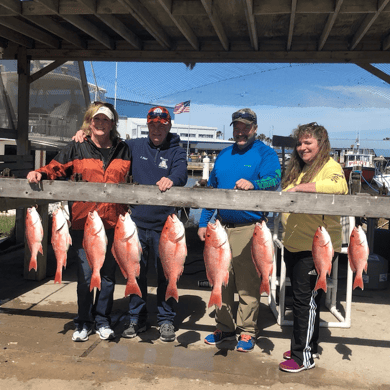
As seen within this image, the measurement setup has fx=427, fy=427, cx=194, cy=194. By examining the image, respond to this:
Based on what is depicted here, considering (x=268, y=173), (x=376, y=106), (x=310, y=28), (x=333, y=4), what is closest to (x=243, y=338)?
(x=268, y=173)

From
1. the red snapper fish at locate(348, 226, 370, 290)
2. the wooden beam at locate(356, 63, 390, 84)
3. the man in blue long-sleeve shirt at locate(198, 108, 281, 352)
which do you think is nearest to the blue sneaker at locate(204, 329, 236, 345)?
the man in blue long-sleeve shirt at locate(198, 108, 281, 352)

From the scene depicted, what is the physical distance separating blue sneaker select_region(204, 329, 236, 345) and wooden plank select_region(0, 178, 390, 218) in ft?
5.11

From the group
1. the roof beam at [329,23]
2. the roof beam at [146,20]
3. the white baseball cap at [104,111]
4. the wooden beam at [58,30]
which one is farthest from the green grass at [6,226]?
the roof beam at [329,23]

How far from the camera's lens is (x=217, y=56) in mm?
5957

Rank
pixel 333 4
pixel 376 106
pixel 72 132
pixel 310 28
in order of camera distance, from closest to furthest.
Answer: pixel 333 4
pixel 310 28
pixel 376 106
pixel 72 132

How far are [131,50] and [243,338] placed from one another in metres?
4.19

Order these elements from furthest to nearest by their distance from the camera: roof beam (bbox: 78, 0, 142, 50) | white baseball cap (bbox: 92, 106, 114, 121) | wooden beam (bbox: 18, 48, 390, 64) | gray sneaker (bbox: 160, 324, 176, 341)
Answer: wooden beam (bbox: 18, 48, 390, 64) → roof beam (bbox: 78, 0, 142, 50) → gray sneaker (bbox: 160, 324, 176, 341) → white baseball cap (bbox: 92, 106, 114, 121)

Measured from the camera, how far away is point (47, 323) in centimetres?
452

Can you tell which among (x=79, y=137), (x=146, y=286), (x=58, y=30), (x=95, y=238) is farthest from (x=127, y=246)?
(x=58, y=30)

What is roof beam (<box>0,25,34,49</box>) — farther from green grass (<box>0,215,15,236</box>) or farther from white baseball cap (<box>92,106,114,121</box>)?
green grass (<box>0,215,15,236</box>)

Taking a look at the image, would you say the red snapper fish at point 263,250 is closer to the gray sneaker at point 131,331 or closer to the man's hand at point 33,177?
the gray sneaker at point 131,331

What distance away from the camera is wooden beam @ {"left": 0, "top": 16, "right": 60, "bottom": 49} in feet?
17.1

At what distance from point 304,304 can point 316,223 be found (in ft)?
2.19

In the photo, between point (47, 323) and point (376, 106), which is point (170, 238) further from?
point (376, 106)
